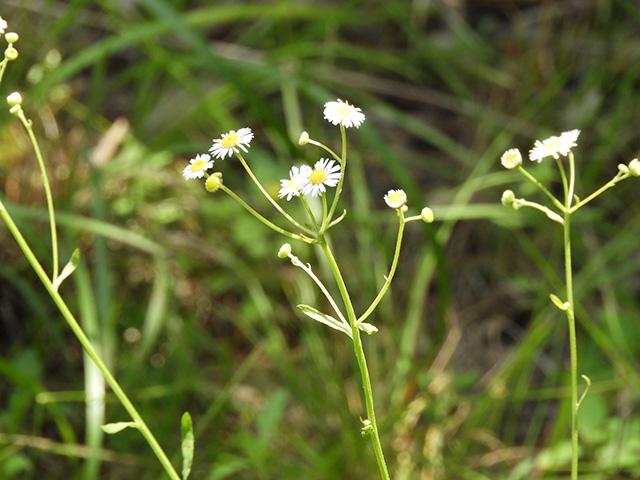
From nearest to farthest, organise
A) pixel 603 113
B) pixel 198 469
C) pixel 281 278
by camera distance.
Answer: pixel 198 469 → pixel 281 278 → pixel 603 113

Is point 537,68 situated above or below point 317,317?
above

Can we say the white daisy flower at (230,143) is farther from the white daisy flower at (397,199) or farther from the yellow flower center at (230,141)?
the white daisy flower at (397,199)

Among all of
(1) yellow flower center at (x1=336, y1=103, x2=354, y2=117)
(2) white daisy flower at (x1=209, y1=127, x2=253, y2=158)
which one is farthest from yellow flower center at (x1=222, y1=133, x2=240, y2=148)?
(1) yellow flower center at (x1=336, y1=103, x2=354, y2=117)

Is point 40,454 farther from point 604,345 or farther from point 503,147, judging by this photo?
point 503,147

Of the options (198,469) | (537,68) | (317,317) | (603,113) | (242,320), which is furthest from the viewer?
(537,68)

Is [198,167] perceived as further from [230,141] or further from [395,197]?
[395,197]

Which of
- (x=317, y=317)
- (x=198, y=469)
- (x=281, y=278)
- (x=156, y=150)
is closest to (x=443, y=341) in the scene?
(x=281, y=278)

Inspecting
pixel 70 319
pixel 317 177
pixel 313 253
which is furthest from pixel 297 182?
pixel 313 253

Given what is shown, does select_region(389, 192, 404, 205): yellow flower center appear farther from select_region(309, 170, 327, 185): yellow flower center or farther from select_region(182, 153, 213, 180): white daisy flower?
select_region(182, 153, 213, 180): white daisy flower
